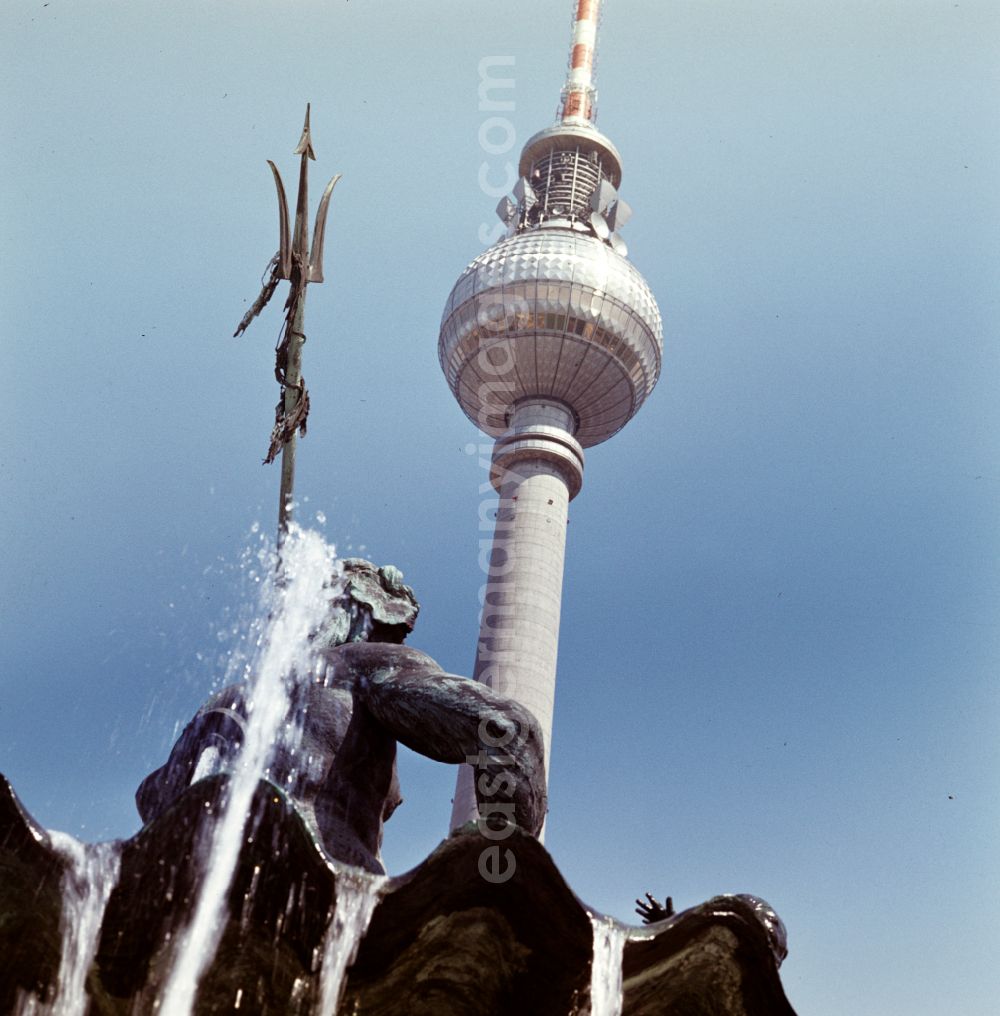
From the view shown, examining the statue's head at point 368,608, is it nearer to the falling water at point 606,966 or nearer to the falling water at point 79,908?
the falling water at point 79,908

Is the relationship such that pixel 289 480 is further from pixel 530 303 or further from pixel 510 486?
pixel 530 303

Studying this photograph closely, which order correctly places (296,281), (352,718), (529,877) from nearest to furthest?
(529,877) → (352,718) → (296,281)

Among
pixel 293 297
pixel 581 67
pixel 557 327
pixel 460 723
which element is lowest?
pixel 460 723

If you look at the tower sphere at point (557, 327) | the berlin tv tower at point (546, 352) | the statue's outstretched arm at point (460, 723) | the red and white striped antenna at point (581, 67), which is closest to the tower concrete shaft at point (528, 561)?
the berlin tv tower at point (546, 352)

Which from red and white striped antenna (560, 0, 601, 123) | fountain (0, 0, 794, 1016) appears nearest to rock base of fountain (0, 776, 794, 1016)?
fountain (0, 0, 794, 1016)

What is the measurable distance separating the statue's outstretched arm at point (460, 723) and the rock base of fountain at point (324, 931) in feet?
1.00

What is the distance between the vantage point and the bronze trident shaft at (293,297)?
6840 mm

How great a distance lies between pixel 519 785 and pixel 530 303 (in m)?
51.8

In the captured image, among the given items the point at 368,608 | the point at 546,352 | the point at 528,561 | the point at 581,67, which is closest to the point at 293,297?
the point at 368,608

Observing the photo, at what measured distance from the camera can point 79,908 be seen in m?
3.64

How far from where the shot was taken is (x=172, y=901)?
3723 millimetres

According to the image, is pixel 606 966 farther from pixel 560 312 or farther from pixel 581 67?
pixel 581 67

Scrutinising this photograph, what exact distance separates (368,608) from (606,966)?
2.01 m

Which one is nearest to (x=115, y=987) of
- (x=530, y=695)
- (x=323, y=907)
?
(x=323, y=907)
